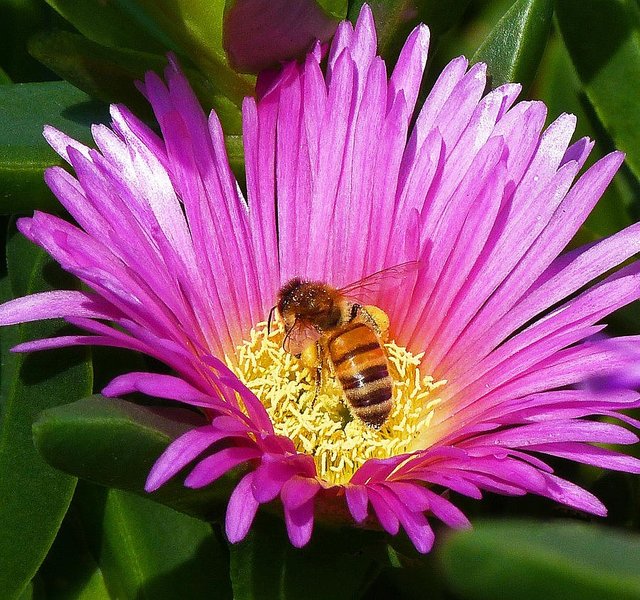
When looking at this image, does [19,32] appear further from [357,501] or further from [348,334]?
[357,501]

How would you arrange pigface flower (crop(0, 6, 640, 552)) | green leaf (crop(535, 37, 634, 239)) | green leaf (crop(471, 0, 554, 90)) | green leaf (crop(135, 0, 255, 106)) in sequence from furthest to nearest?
green leaf (crop(535, 37, 634, 239)) < green leaf (crop(471, 0, 554, 90)) < green leaf (crop(135, 0, 255, 106)) < pigface flower (crop(0, 6, 640, 552))

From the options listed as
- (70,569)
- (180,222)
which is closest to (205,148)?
(180,222)

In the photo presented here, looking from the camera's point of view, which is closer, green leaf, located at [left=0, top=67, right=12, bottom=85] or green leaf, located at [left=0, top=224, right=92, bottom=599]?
green leaf, located at [left=0, top=224, right=92, bottom=599]

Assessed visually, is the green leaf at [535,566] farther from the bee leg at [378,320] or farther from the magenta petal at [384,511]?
the bee leg at [378,320]

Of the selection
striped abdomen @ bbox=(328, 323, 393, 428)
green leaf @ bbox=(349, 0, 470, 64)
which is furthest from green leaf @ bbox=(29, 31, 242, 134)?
striped abdomen @ bbox=(328, 323, 393, 428)

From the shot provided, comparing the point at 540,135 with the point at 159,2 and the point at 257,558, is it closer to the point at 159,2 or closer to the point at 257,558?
the point at 159,2

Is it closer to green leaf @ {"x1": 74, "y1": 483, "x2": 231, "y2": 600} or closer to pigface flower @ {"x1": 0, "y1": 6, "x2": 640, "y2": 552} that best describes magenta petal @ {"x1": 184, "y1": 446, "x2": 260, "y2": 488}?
pigface flower @ {"x1": 0, "y1": 6, "x2": 640, "y2": 552}
